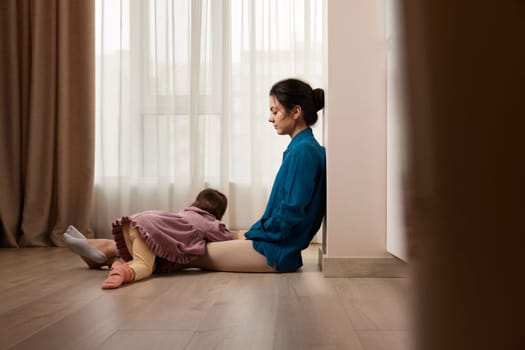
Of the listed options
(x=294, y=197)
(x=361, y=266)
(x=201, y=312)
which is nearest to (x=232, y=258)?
(x=294, y=197)

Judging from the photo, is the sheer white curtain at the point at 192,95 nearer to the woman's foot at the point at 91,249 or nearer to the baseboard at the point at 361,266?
the woman's foot at the point at 91,249

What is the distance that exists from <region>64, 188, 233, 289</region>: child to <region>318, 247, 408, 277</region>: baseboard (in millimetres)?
537

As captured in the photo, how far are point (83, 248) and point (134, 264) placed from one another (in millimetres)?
342

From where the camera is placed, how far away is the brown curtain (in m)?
3.82

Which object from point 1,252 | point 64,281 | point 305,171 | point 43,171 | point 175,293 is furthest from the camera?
point 43,171

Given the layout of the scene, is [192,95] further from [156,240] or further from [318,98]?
[156,240]

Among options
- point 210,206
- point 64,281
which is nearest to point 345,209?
point 210,206

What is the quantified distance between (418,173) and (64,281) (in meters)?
2.20

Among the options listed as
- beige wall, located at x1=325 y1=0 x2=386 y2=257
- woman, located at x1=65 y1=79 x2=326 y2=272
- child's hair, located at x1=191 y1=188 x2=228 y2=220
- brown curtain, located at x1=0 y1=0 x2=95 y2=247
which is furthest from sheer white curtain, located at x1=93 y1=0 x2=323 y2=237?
beige wall, located at x1=325 y1=0 x2=386 y2=257

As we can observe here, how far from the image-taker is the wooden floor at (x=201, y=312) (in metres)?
1.24

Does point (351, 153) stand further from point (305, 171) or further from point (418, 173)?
point (418, 173)

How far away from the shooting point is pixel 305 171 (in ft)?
8.05

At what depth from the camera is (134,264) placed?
2221mm

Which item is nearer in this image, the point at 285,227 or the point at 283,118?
the point at 285,227
